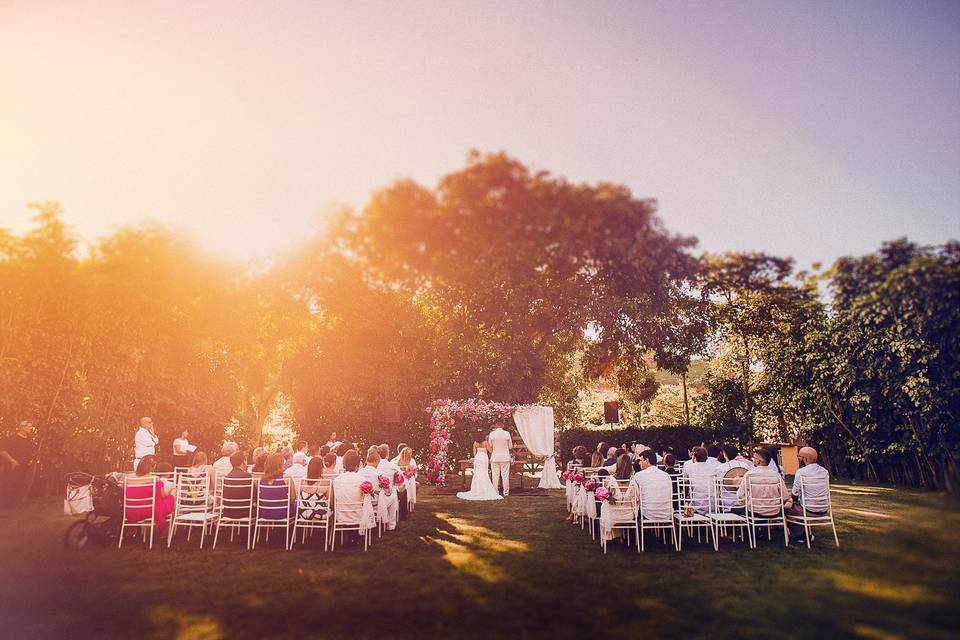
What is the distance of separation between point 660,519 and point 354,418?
14.2m

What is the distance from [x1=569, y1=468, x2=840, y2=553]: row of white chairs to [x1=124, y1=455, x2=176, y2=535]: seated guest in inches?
246

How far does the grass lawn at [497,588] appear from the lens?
3.62m

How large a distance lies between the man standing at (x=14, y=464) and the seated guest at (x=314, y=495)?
697 centimetres

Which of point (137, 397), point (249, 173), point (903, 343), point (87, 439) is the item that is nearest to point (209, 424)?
point (137, 397)

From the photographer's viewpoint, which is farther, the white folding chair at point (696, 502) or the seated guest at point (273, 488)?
the white folding chair at point (696, 502)

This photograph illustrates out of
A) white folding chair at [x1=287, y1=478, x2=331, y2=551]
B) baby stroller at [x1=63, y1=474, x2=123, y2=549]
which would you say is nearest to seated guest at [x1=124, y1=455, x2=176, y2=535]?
baby stroller at [x1=63, y1=474, x2=123, y2=549]

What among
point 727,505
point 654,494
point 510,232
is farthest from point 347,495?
point 727,505

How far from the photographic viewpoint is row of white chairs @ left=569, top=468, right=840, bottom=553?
750 centimetres

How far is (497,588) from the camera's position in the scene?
581 cm

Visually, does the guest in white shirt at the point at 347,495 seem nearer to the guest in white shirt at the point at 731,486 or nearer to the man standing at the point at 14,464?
the guest in white shirt at the point at 731,486

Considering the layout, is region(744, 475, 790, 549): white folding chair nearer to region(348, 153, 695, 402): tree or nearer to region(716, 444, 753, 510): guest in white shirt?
region(716, 444, 753, 510): guest in white shirt

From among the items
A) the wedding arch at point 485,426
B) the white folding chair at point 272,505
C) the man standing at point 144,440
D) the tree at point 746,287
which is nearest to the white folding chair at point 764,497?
the tree at point 746,287

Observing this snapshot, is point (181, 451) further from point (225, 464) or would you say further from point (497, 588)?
point (497, 588)

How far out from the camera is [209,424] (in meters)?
17.3
